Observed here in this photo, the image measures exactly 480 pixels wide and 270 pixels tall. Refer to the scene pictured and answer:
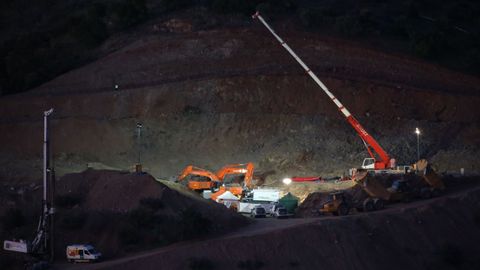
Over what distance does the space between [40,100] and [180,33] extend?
39.7 ft

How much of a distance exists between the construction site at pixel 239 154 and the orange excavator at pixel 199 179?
0.27ft

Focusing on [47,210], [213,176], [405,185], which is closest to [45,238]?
[47,210]

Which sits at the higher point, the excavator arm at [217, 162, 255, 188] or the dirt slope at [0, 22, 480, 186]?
the dirt slope at [0, 22, 480, 186]

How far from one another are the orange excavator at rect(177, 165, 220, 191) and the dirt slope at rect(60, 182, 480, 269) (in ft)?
34.8

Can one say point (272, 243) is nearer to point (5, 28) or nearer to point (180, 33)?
point (180, 33)

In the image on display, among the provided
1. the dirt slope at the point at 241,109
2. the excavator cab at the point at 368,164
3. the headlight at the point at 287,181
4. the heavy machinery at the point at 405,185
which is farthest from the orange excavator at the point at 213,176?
the excavator cab at the point at 368,164

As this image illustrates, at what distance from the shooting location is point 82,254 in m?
39.2

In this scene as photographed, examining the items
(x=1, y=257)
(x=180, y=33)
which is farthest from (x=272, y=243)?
(x=180, y=33)

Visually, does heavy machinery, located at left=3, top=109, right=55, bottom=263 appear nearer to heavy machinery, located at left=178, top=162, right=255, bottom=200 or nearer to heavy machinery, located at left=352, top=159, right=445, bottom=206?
heavy machinery, located at left=178, top=162, right=255, bottom=200

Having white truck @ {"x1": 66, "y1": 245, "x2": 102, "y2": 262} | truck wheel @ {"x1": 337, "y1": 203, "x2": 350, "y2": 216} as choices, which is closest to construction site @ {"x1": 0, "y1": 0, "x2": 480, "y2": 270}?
white truck @ {"x1": 66, "y1": 245, "x2": 102, "y2": 262}

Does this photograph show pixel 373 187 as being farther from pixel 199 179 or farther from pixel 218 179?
pixel 199 179

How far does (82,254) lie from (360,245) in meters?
12.0

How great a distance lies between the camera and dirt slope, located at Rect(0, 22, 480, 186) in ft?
188

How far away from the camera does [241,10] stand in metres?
72.2
